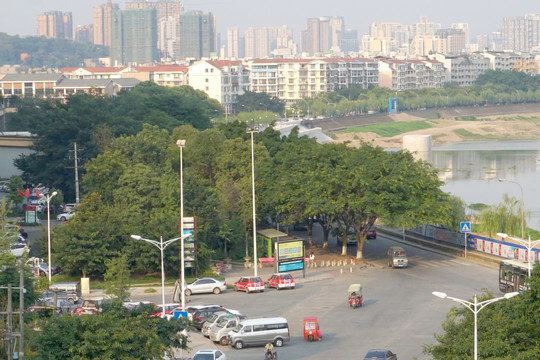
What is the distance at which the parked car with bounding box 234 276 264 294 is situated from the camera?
137 feet

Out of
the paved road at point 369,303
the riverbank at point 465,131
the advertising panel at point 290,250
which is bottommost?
the paved road at point 369,303

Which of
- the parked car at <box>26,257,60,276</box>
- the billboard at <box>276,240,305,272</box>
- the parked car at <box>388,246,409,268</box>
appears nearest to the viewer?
the parked car at <box>26,257,60,276</box>

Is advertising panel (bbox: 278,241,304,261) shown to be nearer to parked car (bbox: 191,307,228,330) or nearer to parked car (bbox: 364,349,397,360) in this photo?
parked car (bbox: 191,307,228,330)

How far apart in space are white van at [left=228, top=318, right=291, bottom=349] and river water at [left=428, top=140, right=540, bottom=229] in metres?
33.6

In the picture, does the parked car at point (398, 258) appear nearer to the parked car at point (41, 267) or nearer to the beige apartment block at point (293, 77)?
the parked car at point (41, 267)

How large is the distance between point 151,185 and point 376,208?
36.3 ft

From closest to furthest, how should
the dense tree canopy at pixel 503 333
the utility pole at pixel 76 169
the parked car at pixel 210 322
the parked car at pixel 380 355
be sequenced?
the dense tree canopy at pixel 503 333
the parked car at pixel 380 355
the parked car at pixel 210 322
the utility pole at pixel 76 169

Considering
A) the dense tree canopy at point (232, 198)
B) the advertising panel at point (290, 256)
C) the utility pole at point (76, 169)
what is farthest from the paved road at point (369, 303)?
the utility pole at point (76, 169)

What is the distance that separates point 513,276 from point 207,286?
11.9 m

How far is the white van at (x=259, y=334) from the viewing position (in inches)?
1282

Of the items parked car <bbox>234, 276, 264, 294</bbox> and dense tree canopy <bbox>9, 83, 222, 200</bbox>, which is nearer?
parked car <bbox>234, 276, 264, 294</bbox>

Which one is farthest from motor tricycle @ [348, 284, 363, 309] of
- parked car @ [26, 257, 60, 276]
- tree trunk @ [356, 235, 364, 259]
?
parked car @ [26, 257, 60, 276]

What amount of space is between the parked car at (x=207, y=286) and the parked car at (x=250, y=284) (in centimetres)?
64

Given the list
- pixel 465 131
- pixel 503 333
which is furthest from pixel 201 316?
pixel 465 131
